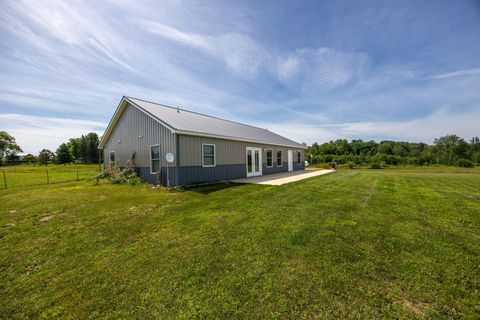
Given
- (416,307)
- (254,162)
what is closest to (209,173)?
(254,162)

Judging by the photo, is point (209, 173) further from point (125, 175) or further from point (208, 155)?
point (125, 175)

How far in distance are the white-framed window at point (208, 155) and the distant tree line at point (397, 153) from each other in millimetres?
24364

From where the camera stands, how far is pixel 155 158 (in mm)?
11383

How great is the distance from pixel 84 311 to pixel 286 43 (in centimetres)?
1299

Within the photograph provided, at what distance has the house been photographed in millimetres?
10336

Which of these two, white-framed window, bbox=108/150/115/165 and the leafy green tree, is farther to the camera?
the leafy green tree

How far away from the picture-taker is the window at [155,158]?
36.7 ft

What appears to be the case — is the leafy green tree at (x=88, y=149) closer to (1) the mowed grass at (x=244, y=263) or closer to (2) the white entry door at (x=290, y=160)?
(2) the white entry door at (x=290, y=160)

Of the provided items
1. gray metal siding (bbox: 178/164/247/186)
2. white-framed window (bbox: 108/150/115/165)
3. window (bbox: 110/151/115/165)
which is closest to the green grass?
white-framed window (bbox: 108/150/115/165)

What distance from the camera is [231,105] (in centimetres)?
1892

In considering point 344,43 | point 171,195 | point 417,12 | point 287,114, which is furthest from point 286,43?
point 287,114

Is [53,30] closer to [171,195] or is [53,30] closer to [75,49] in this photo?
[75,49]

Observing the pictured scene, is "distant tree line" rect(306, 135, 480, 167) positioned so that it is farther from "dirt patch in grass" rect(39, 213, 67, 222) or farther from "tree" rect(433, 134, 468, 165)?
"dirt patch in grass" rect(39, 213, 67, 222)

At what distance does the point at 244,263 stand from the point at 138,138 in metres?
11.6
